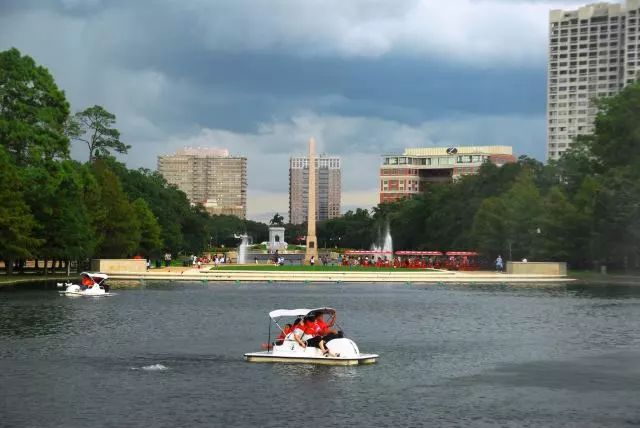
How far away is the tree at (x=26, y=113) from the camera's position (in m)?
82.6

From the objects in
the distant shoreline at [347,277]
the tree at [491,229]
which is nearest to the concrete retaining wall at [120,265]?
the distant shoreline at [347,277]

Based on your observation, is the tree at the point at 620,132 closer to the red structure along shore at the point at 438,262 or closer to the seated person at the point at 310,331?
the red structure along shore at the point at 438,262

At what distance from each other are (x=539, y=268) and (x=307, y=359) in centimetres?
7489

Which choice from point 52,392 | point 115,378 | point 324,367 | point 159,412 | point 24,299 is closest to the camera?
point 159,412

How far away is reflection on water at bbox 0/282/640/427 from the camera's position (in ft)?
90.4

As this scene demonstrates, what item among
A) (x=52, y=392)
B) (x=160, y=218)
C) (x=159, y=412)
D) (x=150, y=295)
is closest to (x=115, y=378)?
(x=52, y=392)

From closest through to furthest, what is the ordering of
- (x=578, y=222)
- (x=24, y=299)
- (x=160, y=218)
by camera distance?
1. (x=24, y=299)
2. (x=578, y=222)
3. (x=160, y=218)

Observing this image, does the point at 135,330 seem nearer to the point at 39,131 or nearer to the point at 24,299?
Answer: the point at 24,299

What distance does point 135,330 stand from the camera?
47.6 metres

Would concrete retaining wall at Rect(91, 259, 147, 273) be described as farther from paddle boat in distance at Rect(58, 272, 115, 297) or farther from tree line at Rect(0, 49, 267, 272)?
paddle boat in distance at Rect(58, 272, 115, 297)

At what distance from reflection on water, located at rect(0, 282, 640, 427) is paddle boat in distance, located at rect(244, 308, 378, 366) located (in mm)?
525

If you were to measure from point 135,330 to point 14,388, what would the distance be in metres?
16.9

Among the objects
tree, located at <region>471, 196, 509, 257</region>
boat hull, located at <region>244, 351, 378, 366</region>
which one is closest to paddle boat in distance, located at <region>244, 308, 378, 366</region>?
boat hull, located at <region>244, 351, 378, 366</region>

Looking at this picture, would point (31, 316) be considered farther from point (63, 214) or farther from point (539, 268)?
point (539, 268)
